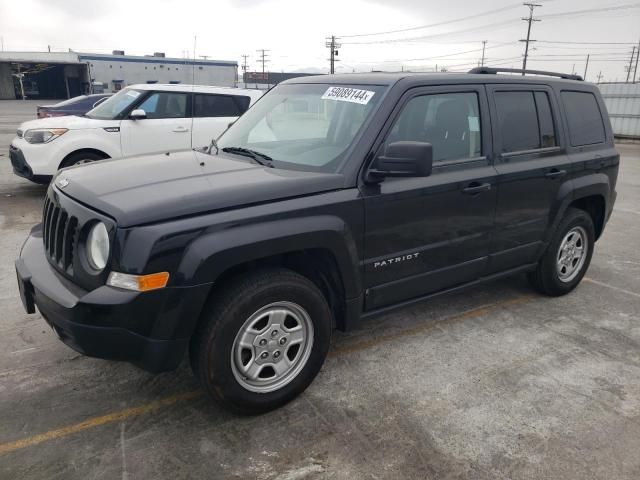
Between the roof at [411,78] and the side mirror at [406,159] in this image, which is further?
the roof at [411,78]

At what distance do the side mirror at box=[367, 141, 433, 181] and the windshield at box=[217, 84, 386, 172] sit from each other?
0.31 metres

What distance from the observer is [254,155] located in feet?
11.3

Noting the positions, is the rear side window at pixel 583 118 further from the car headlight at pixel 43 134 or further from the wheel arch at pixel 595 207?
the car headlight at pixel 43 134

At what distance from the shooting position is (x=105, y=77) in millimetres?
46219

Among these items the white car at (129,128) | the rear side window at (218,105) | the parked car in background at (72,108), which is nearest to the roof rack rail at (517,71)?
the white car at (129,128)

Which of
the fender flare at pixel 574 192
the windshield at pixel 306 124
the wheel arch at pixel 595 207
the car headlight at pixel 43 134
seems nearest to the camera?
the windshield at pixel 306 124

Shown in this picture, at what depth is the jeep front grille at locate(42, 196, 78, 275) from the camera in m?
2.70

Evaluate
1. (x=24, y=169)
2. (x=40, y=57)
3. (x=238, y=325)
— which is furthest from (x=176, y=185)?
(x=40, y=57)

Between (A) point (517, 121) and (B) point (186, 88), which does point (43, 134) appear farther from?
(A) point (517, 121)

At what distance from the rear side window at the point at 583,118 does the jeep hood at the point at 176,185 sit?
8.63 feet

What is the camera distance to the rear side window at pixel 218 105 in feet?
28.3

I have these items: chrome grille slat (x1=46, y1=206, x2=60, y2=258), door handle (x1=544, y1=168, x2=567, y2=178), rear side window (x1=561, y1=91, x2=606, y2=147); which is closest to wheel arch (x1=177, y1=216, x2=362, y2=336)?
chrome grille slat (x1=46, y1=206, x2=60, y2=258)

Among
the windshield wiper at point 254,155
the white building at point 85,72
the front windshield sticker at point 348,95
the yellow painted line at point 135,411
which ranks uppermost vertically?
the white building at point 85,72

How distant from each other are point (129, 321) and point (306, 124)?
1.87 metres
